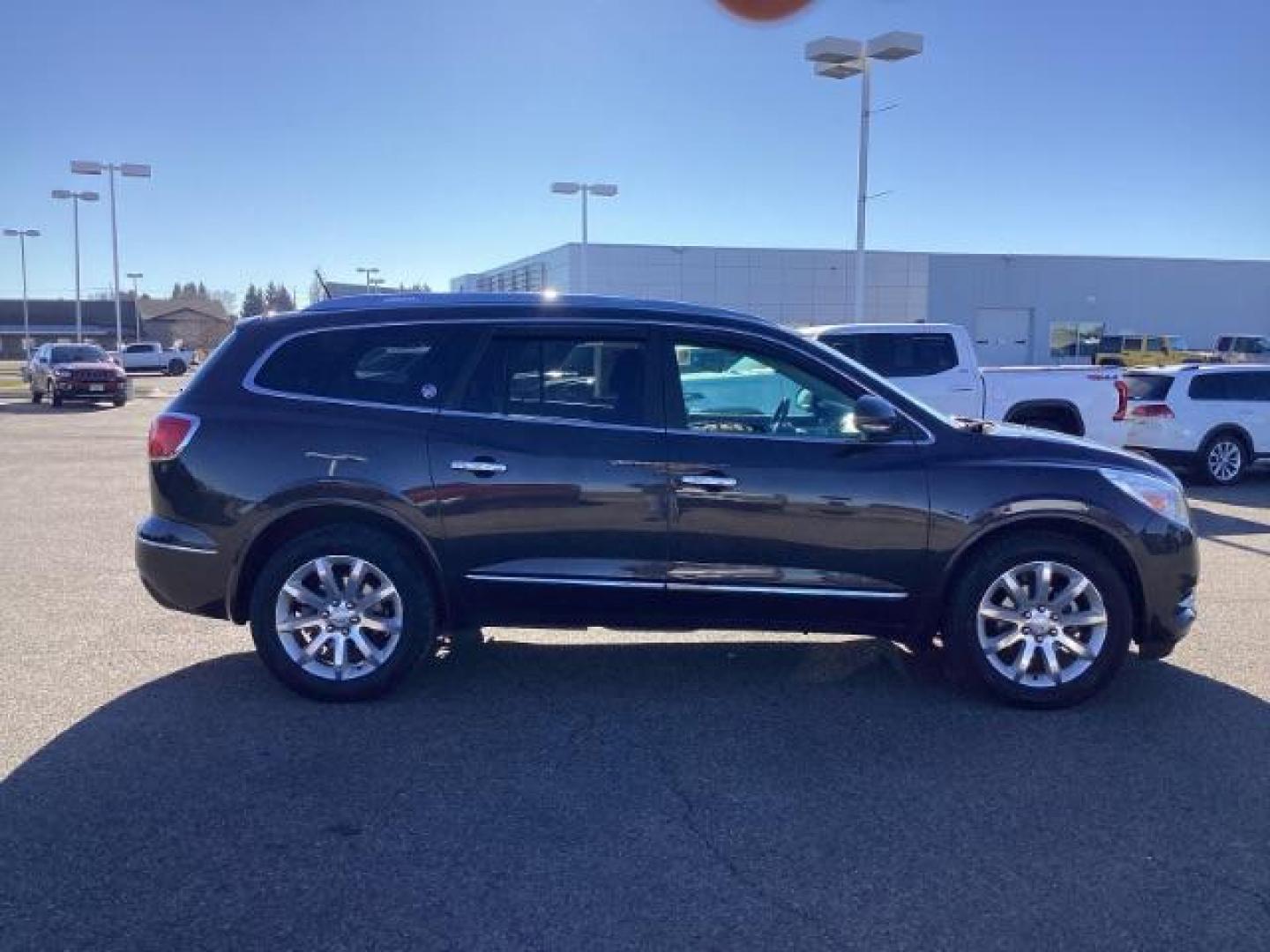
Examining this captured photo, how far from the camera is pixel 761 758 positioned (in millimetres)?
4352

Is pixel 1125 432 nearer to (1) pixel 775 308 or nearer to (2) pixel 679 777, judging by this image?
(2) pixel 679 777

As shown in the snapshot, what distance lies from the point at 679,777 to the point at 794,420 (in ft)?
5.86

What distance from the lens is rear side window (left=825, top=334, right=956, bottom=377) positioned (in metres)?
12.1

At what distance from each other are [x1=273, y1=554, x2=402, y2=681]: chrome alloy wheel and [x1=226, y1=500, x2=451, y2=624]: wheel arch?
7.4 inches

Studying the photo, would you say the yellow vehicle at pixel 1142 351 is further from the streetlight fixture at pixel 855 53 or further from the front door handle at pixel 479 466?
the front door handle at pixel 479 466

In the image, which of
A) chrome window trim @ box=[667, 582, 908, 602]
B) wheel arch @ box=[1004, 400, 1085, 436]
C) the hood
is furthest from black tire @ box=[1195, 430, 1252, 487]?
chrome window trim @ box=[667, 582, 908, 602]

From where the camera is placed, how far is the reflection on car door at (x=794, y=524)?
4859 millimetres

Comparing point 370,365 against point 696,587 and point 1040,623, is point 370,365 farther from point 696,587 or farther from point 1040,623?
point 1040,623

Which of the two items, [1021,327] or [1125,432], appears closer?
[1125,432]

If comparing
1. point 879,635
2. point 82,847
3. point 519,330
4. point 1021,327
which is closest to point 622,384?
point 519,330

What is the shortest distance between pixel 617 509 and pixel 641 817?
1.51 meters

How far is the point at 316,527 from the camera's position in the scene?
5000 mm

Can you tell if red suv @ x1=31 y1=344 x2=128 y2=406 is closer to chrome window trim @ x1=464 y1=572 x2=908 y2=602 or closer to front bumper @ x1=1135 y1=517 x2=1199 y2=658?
chrome window trim @ x1=464 y1=572 x2=908 y2=602

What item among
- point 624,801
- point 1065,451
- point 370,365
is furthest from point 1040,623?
point 370,365
